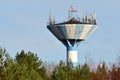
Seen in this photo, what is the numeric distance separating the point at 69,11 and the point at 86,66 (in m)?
43.7

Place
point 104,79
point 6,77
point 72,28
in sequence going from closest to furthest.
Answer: point 6,77 < point 104,79 < point 72,28

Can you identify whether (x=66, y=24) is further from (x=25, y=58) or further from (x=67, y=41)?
(x=25, y=58)

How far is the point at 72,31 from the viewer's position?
88.0 m

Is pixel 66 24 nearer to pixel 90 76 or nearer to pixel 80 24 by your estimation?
pixel 80 24

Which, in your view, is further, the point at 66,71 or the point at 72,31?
the point at 72,31

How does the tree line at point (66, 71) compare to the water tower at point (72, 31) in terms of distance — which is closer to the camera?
the tree line at point (66, 71)

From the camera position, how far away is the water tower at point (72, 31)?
87688 millimetres

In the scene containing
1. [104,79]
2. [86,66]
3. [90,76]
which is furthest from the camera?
[86,66]

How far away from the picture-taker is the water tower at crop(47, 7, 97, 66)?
288ft

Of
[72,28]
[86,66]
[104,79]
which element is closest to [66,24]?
[72,28]

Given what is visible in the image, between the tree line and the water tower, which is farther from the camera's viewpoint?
the water tower

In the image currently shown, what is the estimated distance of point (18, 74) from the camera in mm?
29016

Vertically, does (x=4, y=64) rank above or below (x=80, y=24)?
below

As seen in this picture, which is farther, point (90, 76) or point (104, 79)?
point (90, 76)
